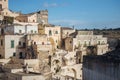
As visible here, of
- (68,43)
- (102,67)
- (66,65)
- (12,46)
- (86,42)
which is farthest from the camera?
(86,42)

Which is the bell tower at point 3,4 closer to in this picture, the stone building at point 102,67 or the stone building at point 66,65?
the stone building at point 66,65

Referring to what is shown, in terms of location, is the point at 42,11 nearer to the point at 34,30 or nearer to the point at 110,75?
the point at 34,30

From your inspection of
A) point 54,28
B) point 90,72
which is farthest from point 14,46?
point 90,72

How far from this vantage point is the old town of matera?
4088 cm

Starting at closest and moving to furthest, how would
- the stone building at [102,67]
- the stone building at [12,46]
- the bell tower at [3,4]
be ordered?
the stone building at [102,67] < the stone building at [12,46] < the bell tower at [3,4]

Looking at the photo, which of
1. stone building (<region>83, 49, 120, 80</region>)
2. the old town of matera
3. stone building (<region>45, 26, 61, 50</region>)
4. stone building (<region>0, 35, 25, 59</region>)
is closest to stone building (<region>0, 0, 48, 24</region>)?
the old town of matera

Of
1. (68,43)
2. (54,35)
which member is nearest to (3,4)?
(54,35)

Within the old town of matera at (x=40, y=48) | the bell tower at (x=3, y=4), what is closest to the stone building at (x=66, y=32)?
the old town of matera at (x=40, y=48)

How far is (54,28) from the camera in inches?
2140

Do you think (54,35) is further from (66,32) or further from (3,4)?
(3,4)

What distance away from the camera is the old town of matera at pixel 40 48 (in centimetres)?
4088

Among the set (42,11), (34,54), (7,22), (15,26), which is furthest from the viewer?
(42,11)

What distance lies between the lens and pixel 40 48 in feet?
147

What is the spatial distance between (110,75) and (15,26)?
1593 inches
